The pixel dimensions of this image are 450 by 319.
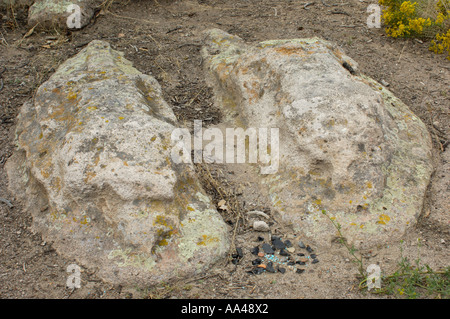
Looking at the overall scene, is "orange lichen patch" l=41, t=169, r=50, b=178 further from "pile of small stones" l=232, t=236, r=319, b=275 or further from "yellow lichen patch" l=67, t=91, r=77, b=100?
"pile of small stones" l=232, t=236, r=319, b=275

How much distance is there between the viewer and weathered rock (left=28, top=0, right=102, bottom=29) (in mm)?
5582

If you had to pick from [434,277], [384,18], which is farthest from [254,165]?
[384,18]

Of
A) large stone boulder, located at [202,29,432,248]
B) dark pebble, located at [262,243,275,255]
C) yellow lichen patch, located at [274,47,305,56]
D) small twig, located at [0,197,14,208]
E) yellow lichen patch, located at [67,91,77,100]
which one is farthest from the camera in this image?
yellow lichen patch, located at [274,47,305,56]

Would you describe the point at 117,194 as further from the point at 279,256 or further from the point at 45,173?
the point at 279,256

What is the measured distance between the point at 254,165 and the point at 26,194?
1840 mm

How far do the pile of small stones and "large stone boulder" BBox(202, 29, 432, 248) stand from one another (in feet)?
0.48

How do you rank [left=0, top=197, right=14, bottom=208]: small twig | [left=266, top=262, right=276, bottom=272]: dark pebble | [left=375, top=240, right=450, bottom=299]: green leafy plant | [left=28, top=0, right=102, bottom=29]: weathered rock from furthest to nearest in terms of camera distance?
[left=28, top=0, right=102, bottom=29]: weathered rock, [left=0, top=197, right=14, bottom=208]: small twig, [left=266, top=262, right=276, bottom=272]: dark pebble, [left=375, top=240, right=450, bottom=299]: green leafy plant

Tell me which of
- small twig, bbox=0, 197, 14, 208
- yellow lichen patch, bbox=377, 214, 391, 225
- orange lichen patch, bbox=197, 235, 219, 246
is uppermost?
yellow lichen patch, bbox=377, 214, 391, 225

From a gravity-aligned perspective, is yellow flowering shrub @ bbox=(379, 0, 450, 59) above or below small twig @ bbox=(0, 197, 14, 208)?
above

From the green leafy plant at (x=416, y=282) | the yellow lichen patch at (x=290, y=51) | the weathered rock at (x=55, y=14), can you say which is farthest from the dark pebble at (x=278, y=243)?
the weathered rock at (x=55, y=14)

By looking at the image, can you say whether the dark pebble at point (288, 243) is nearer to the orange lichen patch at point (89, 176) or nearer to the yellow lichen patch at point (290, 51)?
the orange lichen patch at point (89, 176)

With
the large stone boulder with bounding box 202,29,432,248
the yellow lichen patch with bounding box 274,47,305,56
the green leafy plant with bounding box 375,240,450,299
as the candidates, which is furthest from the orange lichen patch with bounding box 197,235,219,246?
the yellow lichen patch with bounding box 274,47,305,56

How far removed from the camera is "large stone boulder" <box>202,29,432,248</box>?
11.1 ft

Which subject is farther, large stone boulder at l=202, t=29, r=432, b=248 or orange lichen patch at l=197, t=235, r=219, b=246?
large stone boulder at l=202, t=29, r=432, b=248
